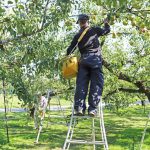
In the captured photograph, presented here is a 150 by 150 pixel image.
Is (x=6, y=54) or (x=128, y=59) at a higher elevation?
A: (x=6, y=54)

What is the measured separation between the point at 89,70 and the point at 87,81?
0.67 feet

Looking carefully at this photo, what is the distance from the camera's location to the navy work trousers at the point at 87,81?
7383 mm

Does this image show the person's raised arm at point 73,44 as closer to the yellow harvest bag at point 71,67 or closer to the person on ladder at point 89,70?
the person on ladder at point 89,70

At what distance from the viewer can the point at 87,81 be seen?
25.0 ft

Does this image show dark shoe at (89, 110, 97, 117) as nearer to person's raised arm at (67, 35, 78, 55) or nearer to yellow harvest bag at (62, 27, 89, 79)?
yellow harvest bag at (62, 27, 89, 79)

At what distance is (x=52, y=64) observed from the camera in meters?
7.54

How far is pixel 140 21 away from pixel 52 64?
2.02 m

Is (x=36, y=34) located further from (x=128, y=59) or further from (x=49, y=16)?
(x=128, y=59)

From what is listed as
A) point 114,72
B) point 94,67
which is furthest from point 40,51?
point 114,72

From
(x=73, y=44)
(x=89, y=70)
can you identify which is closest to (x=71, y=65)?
(x=89, y=70)

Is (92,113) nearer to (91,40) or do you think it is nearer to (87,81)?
(87,81)

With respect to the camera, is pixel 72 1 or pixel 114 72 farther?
pixel 114 72

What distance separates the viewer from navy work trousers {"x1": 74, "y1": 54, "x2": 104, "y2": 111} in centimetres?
738

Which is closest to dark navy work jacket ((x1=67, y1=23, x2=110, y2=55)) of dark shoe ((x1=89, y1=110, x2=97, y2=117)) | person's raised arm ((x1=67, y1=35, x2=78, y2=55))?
person's raised arm ((x1=67, y1=35, x2=78, y2=55))
